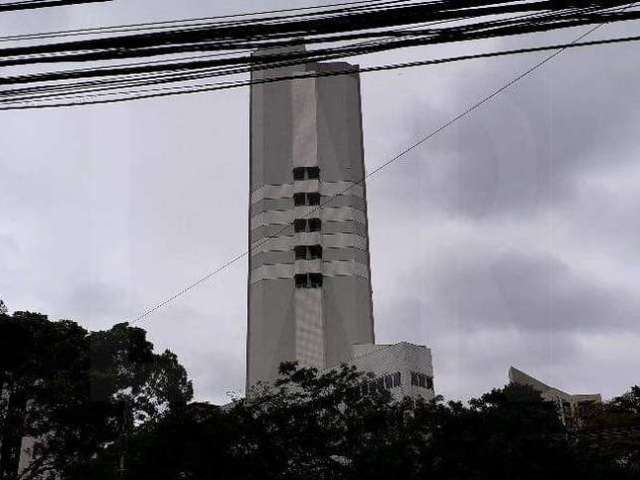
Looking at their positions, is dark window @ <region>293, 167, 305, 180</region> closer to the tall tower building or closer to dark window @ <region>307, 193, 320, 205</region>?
the tall tower building

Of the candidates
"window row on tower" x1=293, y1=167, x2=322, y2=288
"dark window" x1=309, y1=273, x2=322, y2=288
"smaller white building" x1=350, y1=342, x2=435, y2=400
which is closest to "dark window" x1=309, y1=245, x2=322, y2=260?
"window row on tower" x1=293, y1=167, x2=322, y2=288

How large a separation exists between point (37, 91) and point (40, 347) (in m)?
33.6

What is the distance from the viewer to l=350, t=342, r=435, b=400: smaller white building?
4241 centimetres

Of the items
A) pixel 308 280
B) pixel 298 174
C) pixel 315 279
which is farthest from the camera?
pixel 298 174

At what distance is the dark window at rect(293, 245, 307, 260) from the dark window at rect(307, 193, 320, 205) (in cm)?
343

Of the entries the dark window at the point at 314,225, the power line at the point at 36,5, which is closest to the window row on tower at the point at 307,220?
the dark window at the point at 314,225

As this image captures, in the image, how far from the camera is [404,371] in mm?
42562

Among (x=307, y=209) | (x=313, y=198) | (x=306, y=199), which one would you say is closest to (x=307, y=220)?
(x=307, y=209)

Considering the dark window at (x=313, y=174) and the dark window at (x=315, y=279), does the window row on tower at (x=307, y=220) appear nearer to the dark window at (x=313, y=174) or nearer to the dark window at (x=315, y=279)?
the dark window at (x=313, y=174)

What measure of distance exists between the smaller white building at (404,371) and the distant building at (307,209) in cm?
1116

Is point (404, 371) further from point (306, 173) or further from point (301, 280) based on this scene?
point (306, 173)

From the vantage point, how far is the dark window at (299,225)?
58.4 m

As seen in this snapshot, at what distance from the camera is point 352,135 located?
193 ft

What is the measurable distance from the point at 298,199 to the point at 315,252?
13.8 ft
